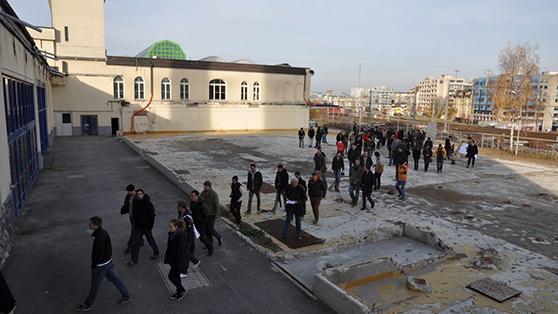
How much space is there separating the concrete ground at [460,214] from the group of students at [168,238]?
6.13 feet

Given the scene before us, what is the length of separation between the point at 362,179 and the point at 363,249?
11.4 feet

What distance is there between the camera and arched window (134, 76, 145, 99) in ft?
124

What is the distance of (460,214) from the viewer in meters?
12.3

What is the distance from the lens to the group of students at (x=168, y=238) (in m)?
6.29

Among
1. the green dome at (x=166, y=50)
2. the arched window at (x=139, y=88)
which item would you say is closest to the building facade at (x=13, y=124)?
the arched window at (x=139, y=88)

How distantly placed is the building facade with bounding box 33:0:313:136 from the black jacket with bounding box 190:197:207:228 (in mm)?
29405

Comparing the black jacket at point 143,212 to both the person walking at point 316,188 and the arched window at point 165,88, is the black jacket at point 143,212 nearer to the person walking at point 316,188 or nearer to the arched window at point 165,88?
the person walking at point 316,188

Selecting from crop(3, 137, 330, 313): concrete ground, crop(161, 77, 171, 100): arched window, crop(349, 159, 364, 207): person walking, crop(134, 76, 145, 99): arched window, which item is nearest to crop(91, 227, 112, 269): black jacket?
crop(3, 137, 330, 313): concrete ground

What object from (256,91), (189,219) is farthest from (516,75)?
(189,219)

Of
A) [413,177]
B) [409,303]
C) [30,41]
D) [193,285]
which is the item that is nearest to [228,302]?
[193,285]

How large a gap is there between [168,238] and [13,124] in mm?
7364

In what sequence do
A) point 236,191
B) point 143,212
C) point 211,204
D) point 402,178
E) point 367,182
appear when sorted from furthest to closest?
point 402,178
point 367,182
point 236,191
point 211,204
point 143,212

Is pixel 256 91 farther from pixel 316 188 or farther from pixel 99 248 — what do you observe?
pixel 99 248

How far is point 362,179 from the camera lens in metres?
12.3
